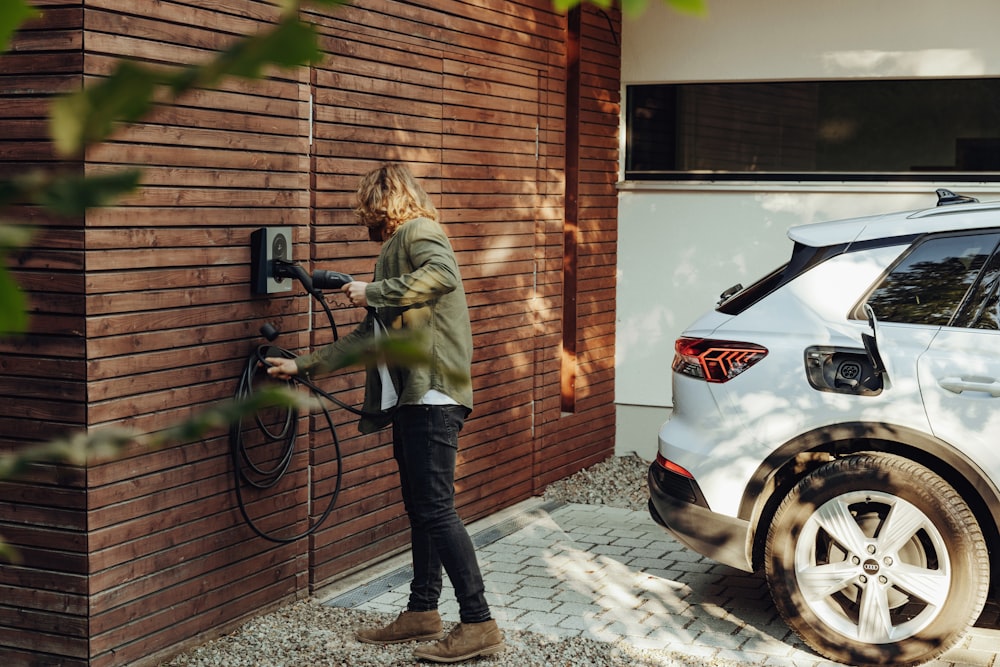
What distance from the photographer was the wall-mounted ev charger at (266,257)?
5418mm

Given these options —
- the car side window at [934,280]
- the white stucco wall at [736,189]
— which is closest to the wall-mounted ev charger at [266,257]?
the car side window at [934,280]

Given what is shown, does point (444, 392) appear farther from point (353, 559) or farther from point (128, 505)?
point (353, 559)

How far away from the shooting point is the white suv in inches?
197

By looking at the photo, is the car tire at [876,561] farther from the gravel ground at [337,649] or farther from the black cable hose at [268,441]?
the black cable hose at [268,441]

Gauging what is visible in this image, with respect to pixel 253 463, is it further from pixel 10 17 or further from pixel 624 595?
pixel 10 17

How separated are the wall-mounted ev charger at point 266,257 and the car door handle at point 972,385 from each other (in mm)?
2888

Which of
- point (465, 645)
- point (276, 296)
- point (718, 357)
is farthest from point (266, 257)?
point (718, 357)

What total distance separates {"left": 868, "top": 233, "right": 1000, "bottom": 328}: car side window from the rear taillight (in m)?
0.56

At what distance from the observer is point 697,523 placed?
5.47 meters

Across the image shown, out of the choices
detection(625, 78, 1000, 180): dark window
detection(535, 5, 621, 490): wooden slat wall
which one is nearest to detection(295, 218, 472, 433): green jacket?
detection(535, 5, 621, 490): wooden slat wall

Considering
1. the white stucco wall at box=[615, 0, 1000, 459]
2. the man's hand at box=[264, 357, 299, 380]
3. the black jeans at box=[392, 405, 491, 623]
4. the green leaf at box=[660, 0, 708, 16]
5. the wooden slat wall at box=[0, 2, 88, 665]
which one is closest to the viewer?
the green leaf at box=[660, 0, 708, 16]

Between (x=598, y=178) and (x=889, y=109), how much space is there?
2.20m

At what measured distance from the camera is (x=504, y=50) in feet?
26.0

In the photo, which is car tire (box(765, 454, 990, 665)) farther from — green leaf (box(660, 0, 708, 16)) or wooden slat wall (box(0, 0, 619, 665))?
green leaf (box(660, 0, 708, 16))
